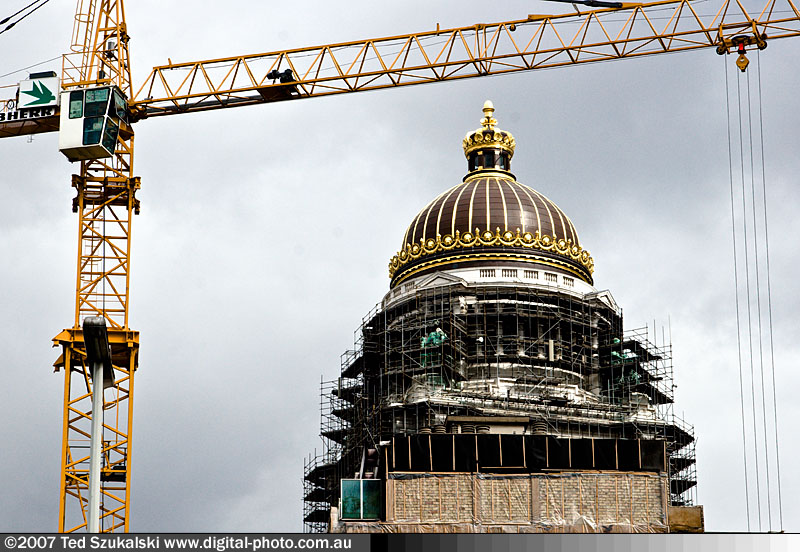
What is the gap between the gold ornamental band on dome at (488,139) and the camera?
390 feet

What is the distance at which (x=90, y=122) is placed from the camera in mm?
93562

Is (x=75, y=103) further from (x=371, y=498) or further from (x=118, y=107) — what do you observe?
(x=371, y=498)

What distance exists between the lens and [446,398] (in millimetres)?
99500

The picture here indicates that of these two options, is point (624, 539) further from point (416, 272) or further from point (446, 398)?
point (416, 272)

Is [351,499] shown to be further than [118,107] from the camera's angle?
No

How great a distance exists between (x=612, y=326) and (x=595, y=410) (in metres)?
10.2

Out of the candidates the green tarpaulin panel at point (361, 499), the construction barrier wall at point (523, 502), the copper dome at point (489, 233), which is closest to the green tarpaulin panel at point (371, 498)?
the green tarpaulin panel at point (361, 499)

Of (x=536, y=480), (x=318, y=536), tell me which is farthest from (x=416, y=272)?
(x=318, y=536)

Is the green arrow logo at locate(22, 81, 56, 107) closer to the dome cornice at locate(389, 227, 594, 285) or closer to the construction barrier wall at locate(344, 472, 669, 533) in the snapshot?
the dome cornice at locate(389, 227, 594, 285)

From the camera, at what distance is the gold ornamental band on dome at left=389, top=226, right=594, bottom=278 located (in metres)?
110

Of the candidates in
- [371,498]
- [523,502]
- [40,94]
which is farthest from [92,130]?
[523,502]

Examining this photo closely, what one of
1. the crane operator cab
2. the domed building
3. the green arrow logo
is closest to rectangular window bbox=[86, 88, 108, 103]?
the crane operator cab

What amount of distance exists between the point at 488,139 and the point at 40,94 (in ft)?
125

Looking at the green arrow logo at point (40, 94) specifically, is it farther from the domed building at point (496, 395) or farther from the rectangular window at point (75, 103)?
the domed building at point (496, 395)
